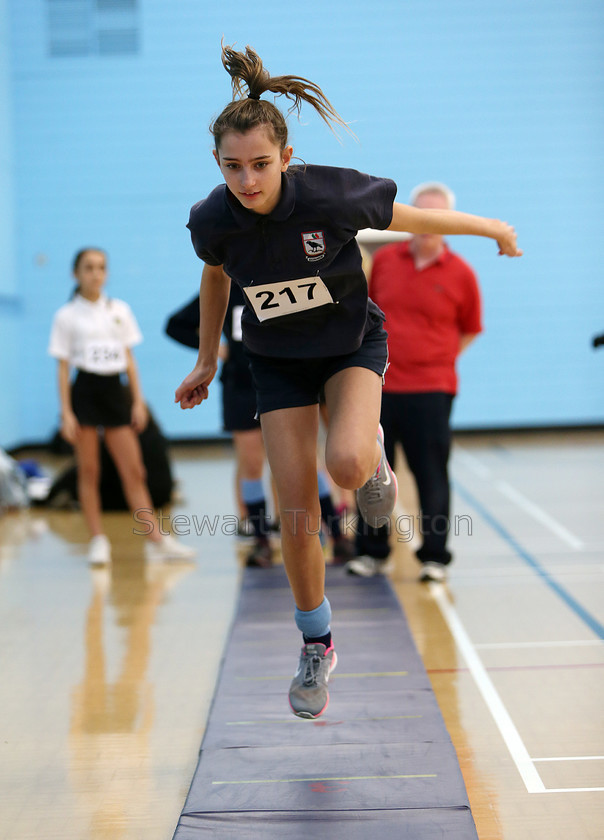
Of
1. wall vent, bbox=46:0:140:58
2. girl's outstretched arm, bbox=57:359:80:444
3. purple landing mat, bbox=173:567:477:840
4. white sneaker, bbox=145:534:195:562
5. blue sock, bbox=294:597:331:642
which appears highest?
wall vent, bbox=46:0:140:58

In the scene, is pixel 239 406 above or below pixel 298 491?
below

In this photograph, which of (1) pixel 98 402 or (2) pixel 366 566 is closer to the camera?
(2) pixel 366 566

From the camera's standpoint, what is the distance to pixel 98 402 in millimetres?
4262

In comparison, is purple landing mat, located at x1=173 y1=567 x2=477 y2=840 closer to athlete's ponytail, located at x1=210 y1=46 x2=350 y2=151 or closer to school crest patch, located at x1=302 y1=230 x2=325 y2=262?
school crest patch, located at x1=302 y1=230 x2=325 y2=262

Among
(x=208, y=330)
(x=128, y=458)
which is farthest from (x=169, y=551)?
(x=208, y=330)

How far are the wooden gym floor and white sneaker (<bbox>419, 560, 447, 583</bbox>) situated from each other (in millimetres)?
52

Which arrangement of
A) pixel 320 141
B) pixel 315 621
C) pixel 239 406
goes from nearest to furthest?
1. pixel 315 621
2. pixel 239 406
3. pixel 320 141

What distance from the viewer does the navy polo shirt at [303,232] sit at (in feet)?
6.91

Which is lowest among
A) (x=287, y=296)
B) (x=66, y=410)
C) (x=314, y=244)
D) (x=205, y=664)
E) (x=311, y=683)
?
(x=205, y=664)

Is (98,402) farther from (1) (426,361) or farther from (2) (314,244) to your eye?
(2) (314,244)

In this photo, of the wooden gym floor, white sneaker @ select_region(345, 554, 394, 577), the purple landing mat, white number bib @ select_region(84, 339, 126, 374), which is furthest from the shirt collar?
the purple landing mat

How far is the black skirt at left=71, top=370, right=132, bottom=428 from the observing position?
4.25 m

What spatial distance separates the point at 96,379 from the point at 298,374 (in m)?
2.22

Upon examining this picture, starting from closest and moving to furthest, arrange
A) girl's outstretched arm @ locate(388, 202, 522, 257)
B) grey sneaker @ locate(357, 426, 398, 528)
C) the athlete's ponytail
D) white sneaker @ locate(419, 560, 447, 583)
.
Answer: the athlete's ponytail < girl's outstretched arm @ locate(388, 202, 522, 257) < grey sneaker @ locate(357, 426, 398, 528) < white sneaker @ locate(419, 560, 447, 583)
